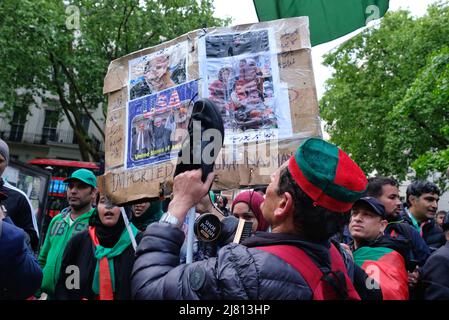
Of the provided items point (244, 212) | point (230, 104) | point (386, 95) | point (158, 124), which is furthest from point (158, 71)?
point (386, 95)

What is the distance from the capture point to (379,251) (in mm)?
2943

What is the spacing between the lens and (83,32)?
17.8 metres

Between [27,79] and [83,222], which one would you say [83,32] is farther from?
[83,222]

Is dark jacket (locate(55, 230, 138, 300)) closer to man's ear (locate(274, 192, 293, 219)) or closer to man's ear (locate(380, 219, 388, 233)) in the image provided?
A: man's ear (locate(380, 219, 388, 233))

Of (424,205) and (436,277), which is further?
(424,205)

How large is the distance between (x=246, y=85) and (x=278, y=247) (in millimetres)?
1198

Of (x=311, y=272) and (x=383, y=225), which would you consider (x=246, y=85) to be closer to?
(x=311, y=272)

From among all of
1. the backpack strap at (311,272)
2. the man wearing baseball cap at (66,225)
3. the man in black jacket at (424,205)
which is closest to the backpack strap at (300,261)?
the backpack strap at (311,272)

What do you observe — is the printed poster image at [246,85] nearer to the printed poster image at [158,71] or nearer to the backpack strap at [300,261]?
the printed poster image at [158,71]

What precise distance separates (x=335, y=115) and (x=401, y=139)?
5.72m

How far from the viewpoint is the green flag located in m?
3.57

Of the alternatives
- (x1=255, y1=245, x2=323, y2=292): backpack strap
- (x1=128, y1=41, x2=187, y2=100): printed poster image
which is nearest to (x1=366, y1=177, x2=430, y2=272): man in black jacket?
(x1=128, y1=41, x2=187, y2=100): printed poster image

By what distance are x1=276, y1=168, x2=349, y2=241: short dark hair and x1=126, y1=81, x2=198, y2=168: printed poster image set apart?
0.94m

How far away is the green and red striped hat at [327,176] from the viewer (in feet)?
5.34
